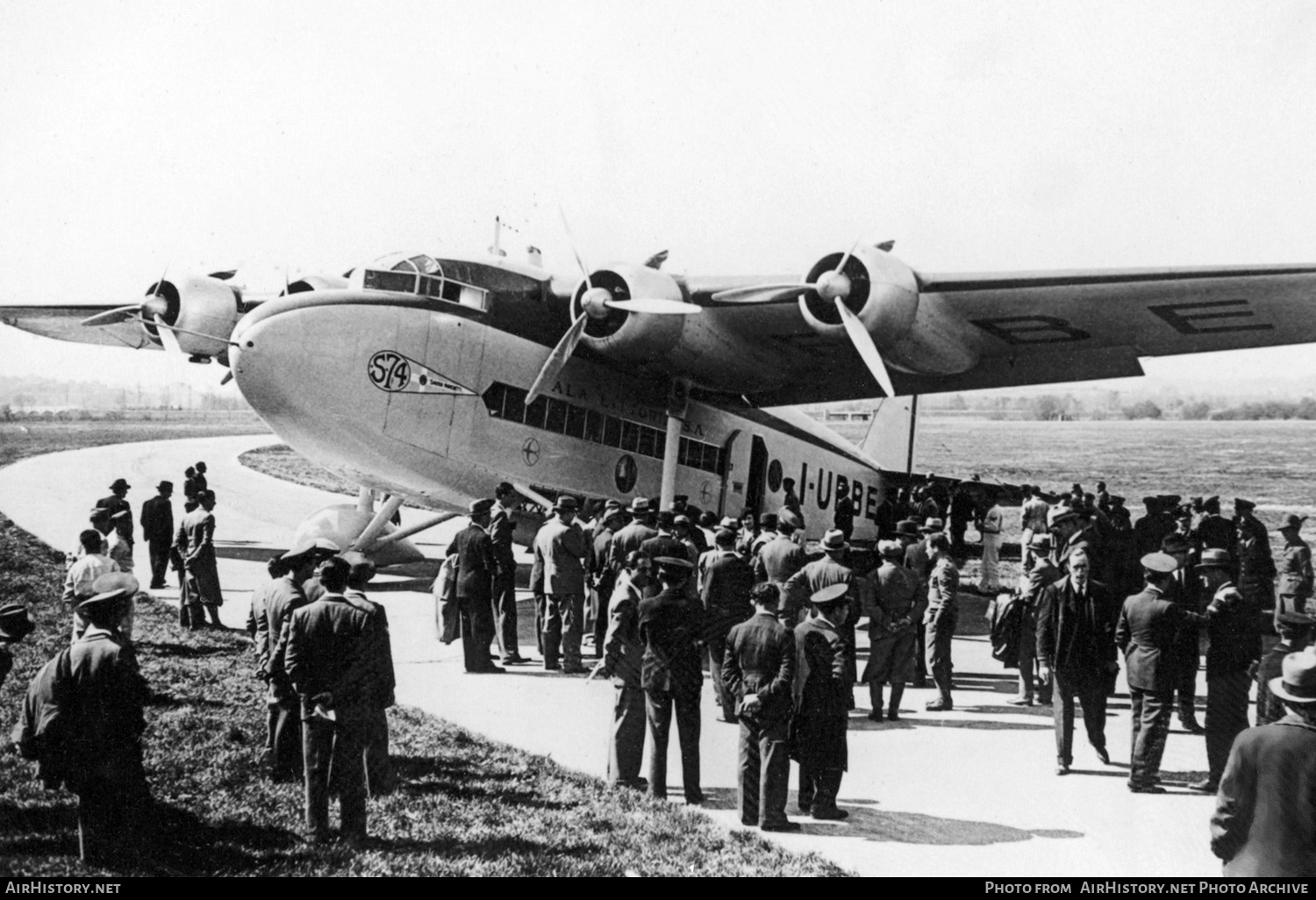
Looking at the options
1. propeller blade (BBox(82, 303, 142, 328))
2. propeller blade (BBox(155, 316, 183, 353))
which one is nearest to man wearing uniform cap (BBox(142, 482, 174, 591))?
propeller blade (BBox(155, 316, 183, 353))

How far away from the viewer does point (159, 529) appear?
42.9ft

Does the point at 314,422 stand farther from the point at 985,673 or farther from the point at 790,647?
the point at 985,673

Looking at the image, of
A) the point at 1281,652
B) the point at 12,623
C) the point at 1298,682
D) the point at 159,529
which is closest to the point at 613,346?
the point at 159,529

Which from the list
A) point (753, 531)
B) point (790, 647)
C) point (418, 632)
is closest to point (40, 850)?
point (790, 647)

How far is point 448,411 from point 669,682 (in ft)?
22.0

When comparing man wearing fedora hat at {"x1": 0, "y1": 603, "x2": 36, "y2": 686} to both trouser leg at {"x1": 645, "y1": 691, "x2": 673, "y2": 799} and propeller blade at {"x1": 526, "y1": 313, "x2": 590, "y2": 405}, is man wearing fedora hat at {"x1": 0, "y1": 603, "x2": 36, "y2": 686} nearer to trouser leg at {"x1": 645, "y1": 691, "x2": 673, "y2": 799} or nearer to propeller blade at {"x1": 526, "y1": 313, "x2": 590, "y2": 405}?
trouser leg at {"x1": 645, "y1": 691, "x2": 673, "y2": 799}

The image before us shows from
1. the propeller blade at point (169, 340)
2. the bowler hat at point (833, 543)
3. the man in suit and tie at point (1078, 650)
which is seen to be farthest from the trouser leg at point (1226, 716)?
the propeller blade at point (169, 340)

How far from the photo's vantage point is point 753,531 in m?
13.0

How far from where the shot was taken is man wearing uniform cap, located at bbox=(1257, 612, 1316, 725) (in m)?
5.37

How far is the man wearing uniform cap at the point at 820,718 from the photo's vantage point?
5867mm

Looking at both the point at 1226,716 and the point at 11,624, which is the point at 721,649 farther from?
the point at 11,624

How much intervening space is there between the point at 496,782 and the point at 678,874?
5.75ft

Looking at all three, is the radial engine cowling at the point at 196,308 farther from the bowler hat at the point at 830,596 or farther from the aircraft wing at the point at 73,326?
the bowler hat at the point at 830,596

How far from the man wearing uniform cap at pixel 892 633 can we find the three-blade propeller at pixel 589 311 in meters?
4.77
